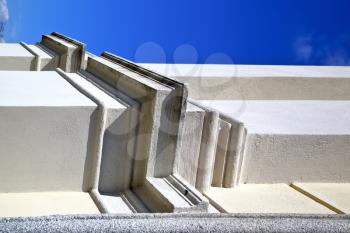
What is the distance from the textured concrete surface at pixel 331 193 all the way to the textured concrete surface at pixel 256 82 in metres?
2.88

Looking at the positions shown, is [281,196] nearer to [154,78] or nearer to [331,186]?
[331,186]

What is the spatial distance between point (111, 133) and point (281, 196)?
1.58m

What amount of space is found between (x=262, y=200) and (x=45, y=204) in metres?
1.77

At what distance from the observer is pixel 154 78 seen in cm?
435

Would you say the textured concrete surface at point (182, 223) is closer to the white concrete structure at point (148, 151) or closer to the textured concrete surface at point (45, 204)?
the white concrete structure at point (148, 151)

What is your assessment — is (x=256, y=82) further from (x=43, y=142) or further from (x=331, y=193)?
(x=43, y=142)

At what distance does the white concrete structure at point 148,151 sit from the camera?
361cm

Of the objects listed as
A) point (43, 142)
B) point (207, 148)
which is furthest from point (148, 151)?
point (43, 142)

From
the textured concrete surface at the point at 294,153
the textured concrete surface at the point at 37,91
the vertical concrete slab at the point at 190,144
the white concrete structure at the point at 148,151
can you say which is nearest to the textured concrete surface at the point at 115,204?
the white concrete structure at the point at 148,151

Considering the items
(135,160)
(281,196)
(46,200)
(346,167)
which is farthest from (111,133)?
(346,167)

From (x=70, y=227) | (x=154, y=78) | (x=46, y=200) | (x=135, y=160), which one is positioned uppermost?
(x=154, y=78)

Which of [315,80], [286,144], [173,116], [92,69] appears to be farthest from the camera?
[315,80]

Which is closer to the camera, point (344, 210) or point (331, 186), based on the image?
point (344, 210)

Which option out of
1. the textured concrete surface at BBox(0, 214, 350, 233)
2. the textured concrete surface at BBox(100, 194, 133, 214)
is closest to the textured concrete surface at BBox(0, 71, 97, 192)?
the textured concrete surface at BBox(100, 194, 133, 214)
